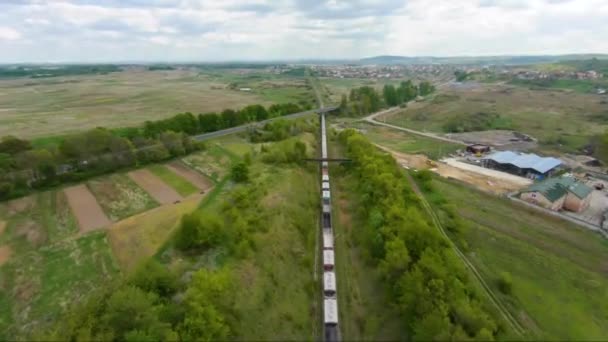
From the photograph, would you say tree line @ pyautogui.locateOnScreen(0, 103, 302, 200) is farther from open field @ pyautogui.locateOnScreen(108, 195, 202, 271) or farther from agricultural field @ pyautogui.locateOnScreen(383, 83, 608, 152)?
agricultural field @ pyautogui.locateOnScreen(383, 83, 608, 152)

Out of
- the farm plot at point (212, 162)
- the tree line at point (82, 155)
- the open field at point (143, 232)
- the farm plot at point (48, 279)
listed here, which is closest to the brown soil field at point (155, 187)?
the open field at point (143, 232)

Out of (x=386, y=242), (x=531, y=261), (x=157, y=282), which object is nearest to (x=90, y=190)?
(x=157, y=282)

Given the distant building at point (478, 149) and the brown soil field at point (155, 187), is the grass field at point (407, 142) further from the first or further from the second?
the brown soil field at point (155, 187)

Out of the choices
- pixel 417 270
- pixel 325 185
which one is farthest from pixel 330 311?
pixel 325 185

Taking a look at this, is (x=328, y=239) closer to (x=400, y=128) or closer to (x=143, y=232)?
(x=143, y=232)

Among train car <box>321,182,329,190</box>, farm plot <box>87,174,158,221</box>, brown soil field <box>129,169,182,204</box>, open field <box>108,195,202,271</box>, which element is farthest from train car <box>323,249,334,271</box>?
farm plot <box>87,174,158,221</box>

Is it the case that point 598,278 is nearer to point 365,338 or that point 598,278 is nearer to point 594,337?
point 594,337
